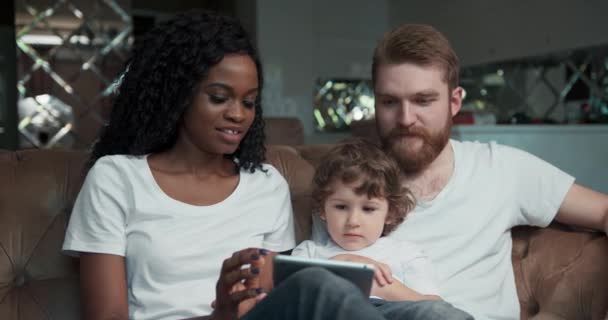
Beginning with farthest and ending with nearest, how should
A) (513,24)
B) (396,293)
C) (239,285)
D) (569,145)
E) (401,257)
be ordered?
(513,24) → (569,145) → (401,257) → (396,293) → (239,285)

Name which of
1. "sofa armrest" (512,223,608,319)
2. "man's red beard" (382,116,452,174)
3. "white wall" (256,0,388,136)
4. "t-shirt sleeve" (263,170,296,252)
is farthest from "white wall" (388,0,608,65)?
"t-shirt sleeve" (263,170,296,252)

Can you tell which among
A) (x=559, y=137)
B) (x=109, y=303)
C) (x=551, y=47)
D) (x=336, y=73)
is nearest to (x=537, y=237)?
(x=109, y=303)

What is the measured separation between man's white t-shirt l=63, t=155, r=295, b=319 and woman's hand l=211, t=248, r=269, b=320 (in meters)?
0.22

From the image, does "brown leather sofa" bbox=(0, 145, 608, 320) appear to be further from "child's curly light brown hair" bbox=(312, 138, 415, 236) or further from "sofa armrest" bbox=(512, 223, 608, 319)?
"child's curly light brown hair" bbox=(312, 138, 415, 236)

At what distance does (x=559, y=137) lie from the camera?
336 centimetres

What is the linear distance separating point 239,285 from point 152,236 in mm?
281

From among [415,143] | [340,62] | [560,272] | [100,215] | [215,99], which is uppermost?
[340,62]

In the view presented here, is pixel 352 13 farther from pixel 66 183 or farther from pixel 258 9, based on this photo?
pixel 66 183

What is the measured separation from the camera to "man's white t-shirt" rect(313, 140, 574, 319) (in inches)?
54.7

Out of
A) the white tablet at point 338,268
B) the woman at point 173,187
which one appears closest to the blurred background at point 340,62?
the woman at point 173,187

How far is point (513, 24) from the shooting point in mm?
4312

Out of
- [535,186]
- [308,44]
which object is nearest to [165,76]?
[535,186]

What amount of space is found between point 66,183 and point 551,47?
136 inches

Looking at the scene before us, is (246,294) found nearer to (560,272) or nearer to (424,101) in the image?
(424,101)
